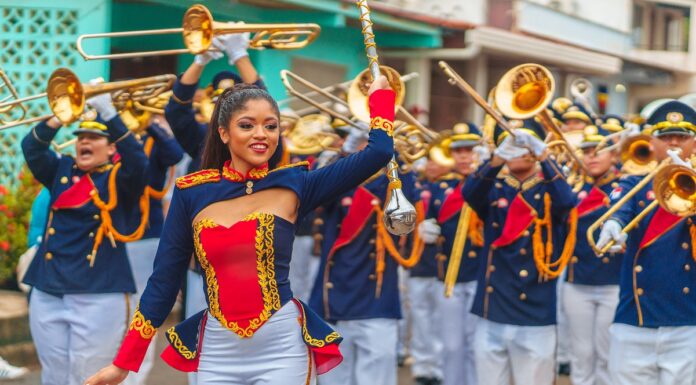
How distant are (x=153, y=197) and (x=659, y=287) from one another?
3547mm

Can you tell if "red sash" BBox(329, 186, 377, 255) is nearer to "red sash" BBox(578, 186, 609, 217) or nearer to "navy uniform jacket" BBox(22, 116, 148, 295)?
"navy uniform jacket" BBox(22, 116, 148, 295)

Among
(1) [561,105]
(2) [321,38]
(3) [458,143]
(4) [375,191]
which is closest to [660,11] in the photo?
(2) [321,38]

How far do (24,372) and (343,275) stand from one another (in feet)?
9.23

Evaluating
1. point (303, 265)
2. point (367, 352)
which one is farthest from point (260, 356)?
point (303, 265)

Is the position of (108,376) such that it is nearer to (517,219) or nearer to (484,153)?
(517,219)

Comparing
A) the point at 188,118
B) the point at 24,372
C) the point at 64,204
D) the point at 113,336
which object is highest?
the point at 188,118

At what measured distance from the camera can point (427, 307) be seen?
427 inches

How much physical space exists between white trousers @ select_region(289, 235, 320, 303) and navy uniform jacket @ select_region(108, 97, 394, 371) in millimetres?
6080

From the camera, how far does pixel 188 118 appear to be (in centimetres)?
747

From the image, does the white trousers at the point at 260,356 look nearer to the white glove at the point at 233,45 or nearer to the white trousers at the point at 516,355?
the white glove at the point at 233,45

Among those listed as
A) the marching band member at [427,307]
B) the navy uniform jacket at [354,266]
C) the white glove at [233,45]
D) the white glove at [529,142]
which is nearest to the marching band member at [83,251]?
the white glove at [233,45]

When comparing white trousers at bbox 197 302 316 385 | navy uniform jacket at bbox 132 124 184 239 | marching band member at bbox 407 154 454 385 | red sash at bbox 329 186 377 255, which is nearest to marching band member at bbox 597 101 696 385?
red sash at bbox 329 186 377 255

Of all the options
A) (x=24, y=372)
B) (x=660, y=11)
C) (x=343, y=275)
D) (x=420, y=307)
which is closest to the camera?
(x=343, y=275)

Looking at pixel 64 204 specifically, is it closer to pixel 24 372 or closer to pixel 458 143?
pixel 24 372
